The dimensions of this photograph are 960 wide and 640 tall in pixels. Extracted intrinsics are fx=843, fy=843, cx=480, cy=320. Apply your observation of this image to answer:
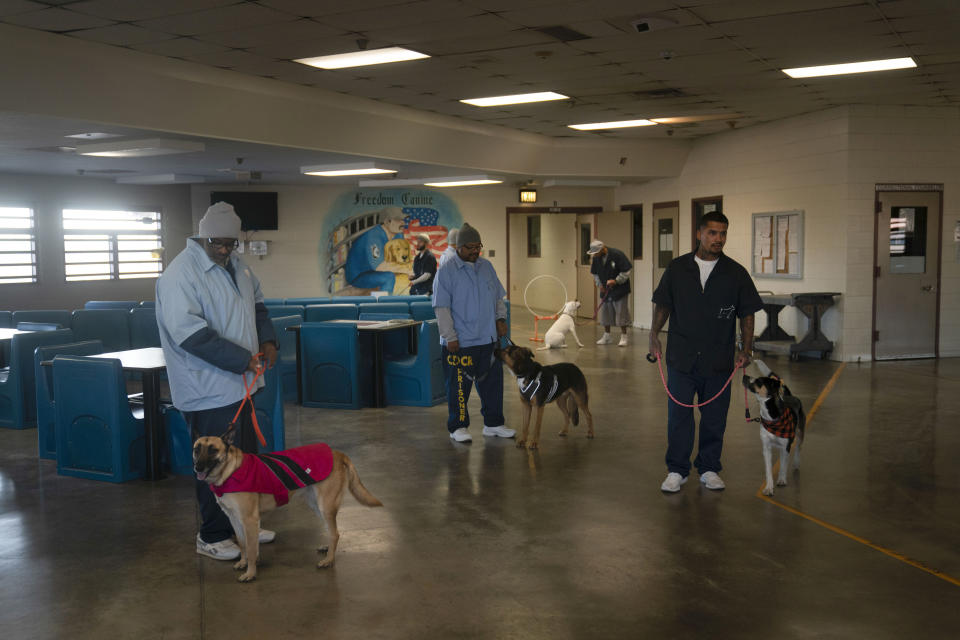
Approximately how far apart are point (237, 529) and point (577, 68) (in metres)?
6.03

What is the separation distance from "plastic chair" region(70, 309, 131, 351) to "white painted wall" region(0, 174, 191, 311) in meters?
6.32

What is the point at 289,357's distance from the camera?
8.42 meters

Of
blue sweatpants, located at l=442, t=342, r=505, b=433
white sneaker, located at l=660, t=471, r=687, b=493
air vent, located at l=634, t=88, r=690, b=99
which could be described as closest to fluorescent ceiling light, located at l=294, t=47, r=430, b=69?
blue sweatpants, located at l=442, t=342, r=505, b=433

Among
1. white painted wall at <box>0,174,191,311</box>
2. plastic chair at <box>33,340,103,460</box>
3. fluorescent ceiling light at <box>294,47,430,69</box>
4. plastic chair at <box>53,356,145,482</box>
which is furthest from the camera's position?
white painted wall at <box>0,174,191,311</box>

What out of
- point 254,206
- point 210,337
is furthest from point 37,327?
point 254,206

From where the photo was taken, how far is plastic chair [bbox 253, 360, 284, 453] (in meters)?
5.72

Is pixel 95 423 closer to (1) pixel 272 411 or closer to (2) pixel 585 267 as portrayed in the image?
(1) pixel 272 411

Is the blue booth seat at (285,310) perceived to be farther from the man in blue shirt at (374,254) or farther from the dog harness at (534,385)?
the man in blue shirt at (374,254)

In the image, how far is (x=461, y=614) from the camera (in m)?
3.56

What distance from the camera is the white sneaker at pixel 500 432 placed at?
6.72 metres

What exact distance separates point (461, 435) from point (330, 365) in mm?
1992

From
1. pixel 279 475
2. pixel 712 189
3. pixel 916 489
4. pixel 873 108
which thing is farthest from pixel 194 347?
pixel 712 189

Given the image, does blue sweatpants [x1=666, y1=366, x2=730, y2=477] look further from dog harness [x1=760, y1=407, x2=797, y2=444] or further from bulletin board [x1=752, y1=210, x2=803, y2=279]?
bulletin board [x1=752, y1=210, x2=803, y2=279]

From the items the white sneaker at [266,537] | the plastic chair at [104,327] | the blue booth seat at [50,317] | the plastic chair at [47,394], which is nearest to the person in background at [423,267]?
the plastic chair at [104,327]
